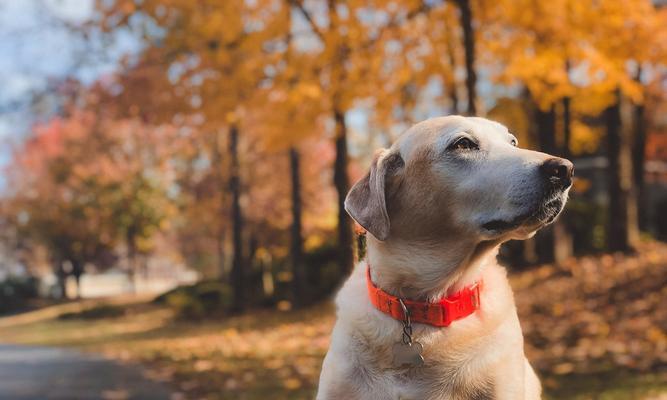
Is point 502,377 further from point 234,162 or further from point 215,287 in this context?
point 215,287

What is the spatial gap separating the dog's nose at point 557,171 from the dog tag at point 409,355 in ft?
2.65

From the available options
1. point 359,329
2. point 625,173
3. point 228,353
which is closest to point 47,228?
point 228,353

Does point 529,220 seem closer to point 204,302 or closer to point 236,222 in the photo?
point 236,222

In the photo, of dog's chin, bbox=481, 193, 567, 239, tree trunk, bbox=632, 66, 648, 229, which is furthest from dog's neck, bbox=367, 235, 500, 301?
tree trunk, bbox=632, 66, 648, 229

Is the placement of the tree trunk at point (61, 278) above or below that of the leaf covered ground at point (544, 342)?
below

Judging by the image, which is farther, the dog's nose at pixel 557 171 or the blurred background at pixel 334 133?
the blurred background at pixel 334 133

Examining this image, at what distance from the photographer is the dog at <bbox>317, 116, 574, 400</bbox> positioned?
8.23 ft

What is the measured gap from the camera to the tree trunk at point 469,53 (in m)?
8.52

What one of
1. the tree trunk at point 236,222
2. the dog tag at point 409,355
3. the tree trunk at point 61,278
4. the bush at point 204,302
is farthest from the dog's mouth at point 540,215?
the tree trunk at point 61,278

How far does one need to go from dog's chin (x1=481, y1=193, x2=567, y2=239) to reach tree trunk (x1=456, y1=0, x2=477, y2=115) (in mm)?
6214

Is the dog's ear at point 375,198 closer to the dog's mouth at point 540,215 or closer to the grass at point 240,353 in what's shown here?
the dog's mouth at point 540,215

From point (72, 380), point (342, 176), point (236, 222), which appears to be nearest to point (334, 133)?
point (342, 176)

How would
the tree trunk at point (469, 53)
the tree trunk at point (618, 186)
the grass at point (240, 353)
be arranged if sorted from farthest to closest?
the tree trunk at point (618, 186) → the tree trunk at point (469, 53) → the grass at point (240, 353)

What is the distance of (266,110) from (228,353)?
4.12 metres
